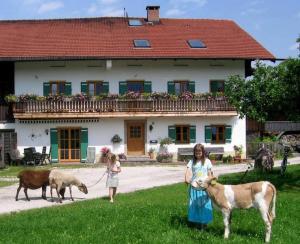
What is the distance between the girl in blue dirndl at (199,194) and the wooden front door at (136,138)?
69.3 ft

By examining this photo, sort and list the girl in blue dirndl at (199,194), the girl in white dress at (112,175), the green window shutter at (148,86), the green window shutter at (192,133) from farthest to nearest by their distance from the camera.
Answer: the green window shutter at (148,86)
the green window shutter at (192,133)
the girl in white dress at (112,175)
the girl in blue dirndl at (199,194)

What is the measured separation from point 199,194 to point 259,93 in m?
7.28

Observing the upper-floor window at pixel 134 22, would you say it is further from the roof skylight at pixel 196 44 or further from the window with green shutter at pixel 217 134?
the window with green shutter at pixel 217 134

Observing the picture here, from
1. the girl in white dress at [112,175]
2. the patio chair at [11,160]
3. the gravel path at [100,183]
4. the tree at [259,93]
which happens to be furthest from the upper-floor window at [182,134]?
the girl in white dress at [112,175]

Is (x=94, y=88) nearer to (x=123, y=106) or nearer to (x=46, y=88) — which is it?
(x=123, y=106)

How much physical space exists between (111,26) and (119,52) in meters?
5.50

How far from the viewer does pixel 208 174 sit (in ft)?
31.3

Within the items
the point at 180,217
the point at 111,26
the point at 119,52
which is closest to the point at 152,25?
the point at 111,26

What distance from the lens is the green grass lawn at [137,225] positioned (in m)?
9.20

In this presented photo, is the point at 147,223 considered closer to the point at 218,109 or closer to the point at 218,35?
the point at 218,109

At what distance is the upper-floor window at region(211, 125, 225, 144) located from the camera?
101 feet

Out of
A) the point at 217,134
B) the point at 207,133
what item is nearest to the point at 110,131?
the point at 207,133

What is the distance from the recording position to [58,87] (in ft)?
101

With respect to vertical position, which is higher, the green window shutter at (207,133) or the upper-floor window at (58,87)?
the upper-floor window at (58,87)
